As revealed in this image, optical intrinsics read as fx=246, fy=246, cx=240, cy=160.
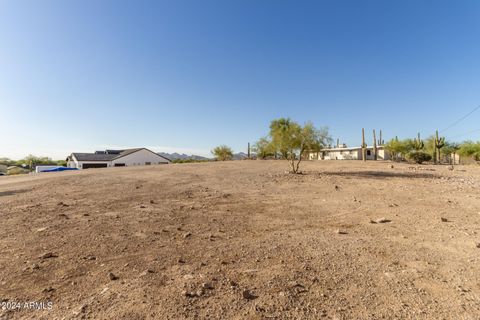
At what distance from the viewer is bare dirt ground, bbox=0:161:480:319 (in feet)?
9.96

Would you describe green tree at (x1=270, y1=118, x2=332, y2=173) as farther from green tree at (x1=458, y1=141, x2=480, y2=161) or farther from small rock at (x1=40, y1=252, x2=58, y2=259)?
green tree at (x1=458, y1=141, x2=480, y2=161)

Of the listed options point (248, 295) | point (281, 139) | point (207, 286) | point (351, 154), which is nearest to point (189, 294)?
point (207, 286)

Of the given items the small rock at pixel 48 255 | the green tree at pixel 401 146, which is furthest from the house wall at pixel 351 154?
the small rock at pixel 48 255

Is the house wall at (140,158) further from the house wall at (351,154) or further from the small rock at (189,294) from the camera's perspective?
the small rock at (189,294)

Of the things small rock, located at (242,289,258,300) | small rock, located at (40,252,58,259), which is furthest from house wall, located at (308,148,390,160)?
small rock, located at (40,252,58,259)

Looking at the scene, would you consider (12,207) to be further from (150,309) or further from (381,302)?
(381,302)

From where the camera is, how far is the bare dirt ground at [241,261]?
9.96 ft

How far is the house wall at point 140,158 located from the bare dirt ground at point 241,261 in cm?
4790

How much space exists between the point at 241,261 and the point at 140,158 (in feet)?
184

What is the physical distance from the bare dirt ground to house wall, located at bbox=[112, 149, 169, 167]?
47.9 metres

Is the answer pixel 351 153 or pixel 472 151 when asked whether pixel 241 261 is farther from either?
pixel 351 153

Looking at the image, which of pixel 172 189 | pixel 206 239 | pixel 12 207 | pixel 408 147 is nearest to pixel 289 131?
pixel 172 189

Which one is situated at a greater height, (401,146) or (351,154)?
(401,146)

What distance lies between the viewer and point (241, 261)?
13.9 feet
